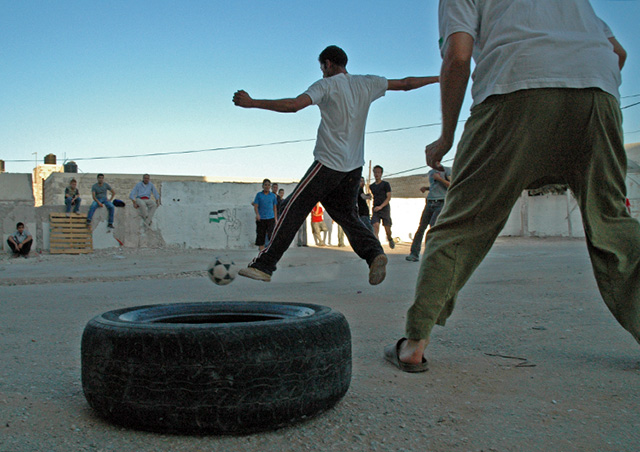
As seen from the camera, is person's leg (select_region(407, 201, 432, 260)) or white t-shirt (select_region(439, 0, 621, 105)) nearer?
white t-shirt (select_region(439, 0, 621, 105))

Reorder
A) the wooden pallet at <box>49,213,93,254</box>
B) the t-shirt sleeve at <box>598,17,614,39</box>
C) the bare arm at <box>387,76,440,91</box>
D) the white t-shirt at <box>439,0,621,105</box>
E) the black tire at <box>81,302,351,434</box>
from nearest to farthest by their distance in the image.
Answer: the black tire at <box>81,302,351,434</box>, the white t-shirt at <box>439,0,621,105</box>, the t-shirt sleeve at <box>598,17,614,39</box>, the bare arm at <box>387,76,440,91</box>, the wooden pallet at <box>49,213,93,254</box>

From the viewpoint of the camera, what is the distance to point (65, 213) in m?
15.2

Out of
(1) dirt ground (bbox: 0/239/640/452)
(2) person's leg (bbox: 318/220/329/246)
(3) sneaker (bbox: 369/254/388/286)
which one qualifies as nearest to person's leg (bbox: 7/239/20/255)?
(2) person's leg (bbox: 318/220/329/246)

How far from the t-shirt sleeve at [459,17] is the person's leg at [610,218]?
1.99 ft

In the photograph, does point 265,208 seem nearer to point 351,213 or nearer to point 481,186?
point 351,213

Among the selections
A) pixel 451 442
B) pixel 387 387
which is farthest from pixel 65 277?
pixel 451 442

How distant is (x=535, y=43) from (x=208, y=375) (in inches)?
67.4

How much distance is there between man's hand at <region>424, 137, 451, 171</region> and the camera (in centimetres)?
240

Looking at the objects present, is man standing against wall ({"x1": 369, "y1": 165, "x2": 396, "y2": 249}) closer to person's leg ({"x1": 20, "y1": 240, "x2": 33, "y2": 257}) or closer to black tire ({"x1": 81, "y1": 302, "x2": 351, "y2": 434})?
person's leg ({"x1": 20, "y1": 240, "x2": 33, "y2": 257})

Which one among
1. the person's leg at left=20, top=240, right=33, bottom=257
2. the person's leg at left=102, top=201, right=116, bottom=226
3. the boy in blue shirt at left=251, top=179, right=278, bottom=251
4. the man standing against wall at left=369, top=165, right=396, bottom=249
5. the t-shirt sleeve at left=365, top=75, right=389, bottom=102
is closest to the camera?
the t-shirt sleeve at left=365, top=75, right=389, bottom=102

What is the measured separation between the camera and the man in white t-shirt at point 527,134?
2152mm

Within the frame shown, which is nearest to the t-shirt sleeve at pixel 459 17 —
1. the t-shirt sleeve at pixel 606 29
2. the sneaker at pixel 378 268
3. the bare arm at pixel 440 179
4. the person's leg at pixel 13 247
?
the t-shirt sleeve at pixel 606 29

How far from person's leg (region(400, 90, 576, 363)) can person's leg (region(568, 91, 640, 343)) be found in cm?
13

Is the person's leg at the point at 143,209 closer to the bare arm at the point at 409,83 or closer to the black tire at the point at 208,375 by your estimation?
the bare arm at the point at 409,83
